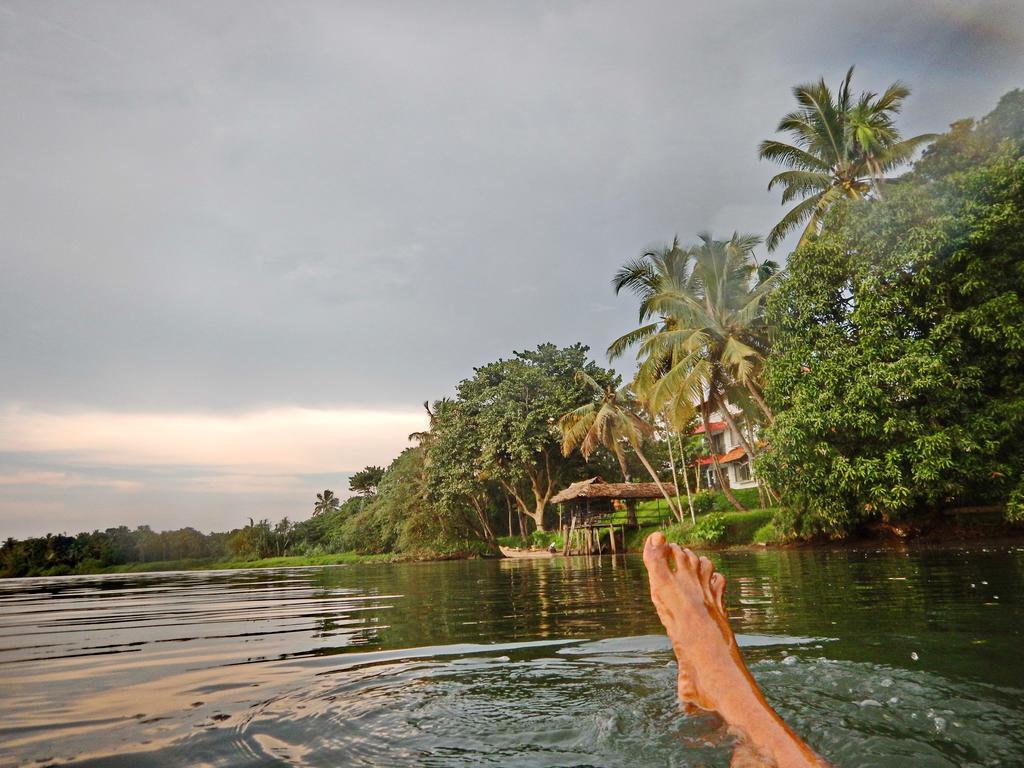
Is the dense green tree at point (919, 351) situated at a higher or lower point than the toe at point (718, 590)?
higher

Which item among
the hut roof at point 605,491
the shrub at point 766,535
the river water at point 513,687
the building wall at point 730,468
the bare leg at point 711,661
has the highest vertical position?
the building wall at point 730,468

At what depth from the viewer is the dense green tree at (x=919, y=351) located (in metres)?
11.3

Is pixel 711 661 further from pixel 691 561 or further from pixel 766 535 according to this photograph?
pixel 766 535

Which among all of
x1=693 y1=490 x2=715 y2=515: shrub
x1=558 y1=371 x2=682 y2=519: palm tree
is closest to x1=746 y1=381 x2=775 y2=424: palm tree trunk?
x1=558 y1=371 x2=682 y2=519: palm tree

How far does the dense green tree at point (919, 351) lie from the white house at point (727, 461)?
16.3 metres

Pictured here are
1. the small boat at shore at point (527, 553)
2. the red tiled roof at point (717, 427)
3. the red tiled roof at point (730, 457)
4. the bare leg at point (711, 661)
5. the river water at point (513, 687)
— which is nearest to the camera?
the bare leg at point (711, 661)

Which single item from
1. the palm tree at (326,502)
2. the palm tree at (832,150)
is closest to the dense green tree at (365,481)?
the palm tree at (326,502)

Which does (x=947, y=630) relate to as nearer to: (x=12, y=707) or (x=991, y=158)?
(x=12, y=707)

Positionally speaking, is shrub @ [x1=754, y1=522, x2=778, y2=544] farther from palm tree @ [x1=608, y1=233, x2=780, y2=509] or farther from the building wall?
the building wall

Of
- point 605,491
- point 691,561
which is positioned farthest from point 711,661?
point 605,491

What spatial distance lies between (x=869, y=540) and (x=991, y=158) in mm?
8477

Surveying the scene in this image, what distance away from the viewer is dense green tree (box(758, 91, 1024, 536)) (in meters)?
11.3

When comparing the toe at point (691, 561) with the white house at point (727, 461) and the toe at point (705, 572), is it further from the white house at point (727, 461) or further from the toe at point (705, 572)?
the white house at point (727, 461)

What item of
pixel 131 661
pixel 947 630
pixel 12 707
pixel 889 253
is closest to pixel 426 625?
pixel 131 661
